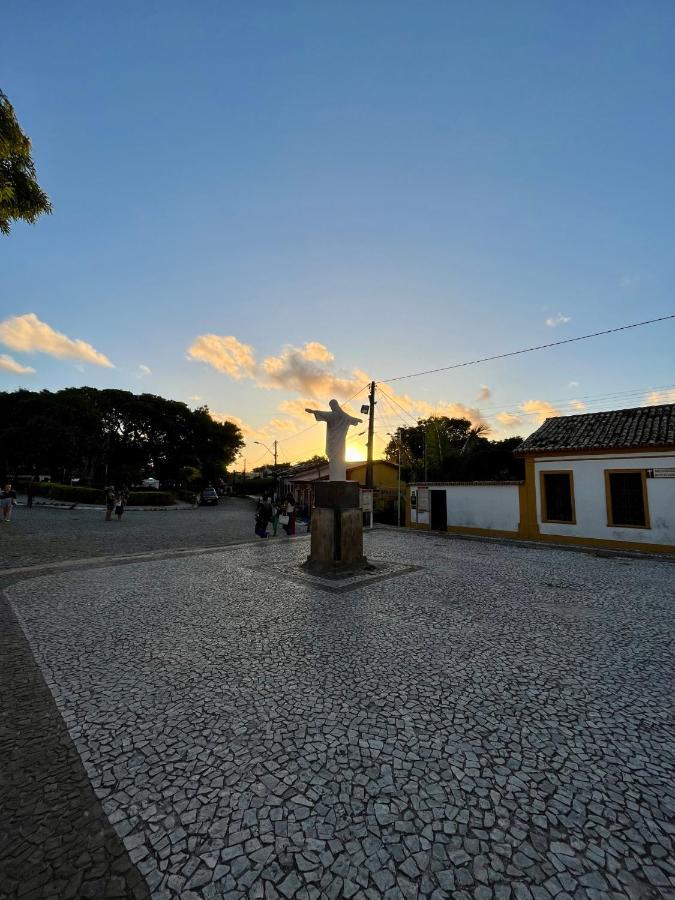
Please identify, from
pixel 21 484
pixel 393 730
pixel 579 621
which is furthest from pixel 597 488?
pixel 21 484

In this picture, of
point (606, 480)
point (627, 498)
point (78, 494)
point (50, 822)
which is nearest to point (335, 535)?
point (50, 822)

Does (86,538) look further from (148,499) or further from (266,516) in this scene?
(148,499)

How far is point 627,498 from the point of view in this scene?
12148 mm

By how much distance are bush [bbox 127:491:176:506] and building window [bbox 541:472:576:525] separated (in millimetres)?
26758

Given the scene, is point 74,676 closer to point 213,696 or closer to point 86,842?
point 213,696

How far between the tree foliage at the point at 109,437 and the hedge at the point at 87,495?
4.08 m

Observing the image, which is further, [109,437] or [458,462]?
[109,437]

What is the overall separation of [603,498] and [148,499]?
28806 mm

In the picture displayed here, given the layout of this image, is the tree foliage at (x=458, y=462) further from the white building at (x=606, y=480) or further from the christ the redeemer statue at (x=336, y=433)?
the christ the redeemer statue at (x=336, y=433)

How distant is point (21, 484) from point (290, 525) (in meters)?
35.3

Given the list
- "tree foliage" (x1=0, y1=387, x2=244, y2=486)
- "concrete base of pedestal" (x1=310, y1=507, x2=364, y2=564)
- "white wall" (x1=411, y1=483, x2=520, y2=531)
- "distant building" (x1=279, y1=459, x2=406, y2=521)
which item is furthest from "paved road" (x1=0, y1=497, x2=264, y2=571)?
"tree foliage" (x1=0, y1=387, x2=244, y2=486)

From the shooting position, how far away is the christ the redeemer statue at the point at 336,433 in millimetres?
9085

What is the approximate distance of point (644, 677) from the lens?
12.6 feet

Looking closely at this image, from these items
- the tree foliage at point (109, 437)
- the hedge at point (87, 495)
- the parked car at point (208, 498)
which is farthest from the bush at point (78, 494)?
the parked car at point (208, 498)
